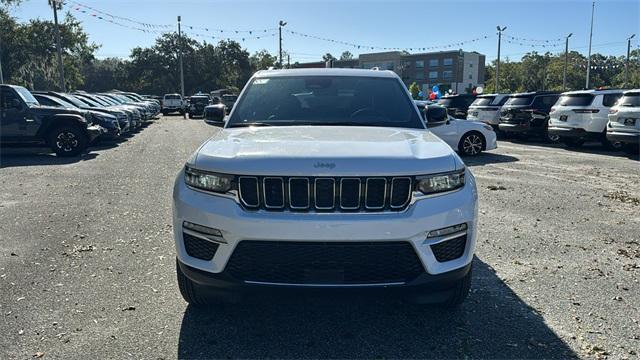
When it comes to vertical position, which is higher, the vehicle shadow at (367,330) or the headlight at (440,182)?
the headlight at (440,182)

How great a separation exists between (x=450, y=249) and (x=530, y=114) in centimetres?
1507

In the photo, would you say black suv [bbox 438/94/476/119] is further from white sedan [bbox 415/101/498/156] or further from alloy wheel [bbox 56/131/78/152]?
alloy wheel [bbox 56/131/78/152]

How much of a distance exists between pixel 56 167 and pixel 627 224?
35.9ft

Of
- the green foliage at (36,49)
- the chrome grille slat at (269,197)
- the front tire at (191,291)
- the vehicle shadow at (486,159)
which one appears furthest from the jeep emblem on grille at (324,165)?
the green foliage at (36,49)

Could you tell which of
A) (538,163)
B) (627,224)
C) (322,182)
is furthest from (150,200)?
(538,163)

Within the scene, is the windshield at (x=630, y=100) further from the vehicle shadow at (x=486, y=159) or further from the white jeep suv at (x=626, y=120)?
the vehicle shadow at (x=486, y=159)

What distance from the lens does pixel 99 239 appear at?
541 cm

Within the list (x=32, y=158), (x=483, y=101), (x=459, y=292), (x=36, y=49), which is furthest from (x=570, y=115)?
(x=36, y=49)

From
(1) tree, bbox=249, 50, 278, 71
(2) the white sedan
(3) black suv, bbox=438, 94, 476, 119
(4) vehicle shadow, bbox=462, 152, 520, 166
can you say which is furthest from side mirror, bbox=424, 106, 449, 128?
(1) tree, bbox=249, 50, 278, 71

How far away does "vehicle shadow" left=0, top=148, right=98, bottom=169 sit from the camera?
11.8 m

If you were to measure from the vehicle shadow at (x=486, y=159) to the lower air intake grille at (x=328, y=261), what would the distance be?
9.19m

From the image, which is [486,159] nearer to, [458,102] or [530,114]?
[530,114]

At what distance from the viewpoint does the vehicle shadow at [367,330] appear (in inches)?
119

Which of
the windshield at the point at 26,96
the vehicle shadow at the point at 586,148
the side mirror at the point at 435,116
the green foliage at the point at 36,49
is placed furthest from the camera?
the green foliage at the point at 36,49
